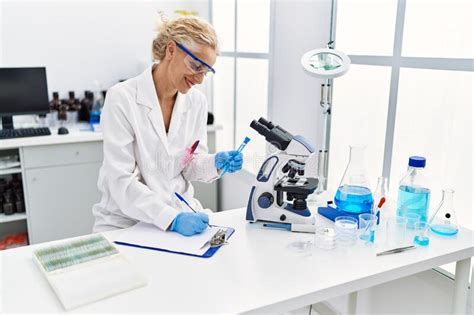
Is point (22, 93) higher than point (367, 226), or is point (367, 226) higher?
point (22, 93)

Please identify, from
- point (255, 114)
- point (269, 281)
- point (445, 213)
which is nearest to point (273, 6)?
point (255, 114)

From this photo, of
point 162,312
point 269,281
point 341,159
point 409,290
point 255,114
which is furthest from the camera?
point 255,114

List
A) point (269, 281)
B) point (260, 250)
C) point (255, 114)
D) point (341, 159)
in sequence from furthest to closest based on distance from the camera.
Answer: point (255, 114) → point (341, 159) → point (260, 250) → point (269, 281)

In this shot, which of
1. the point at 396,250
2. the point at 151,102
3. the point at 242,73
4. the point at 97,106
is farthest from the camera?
the point at 97,106

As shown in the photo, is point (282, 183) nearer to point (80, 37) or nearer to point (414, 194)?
point (414, 194)

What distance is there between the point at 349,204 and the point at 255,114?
1413 mm

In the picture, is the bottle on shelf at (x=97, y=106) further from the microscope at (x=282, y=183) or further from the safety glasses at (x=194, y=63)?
the microscope at (x=282, y=183)

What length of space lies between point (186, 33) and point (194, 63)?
4.5 inches

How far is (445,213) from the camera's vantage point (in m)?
1.52

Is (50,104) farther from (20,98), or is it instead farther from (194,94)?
(194,94)

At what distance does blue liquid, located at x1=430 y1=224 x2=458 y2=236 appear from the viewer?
148cm

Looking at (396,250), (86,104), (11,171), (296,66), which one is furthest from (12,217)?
(396,250)

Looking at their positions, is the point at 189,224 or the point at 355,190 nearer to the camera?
the point at 189,224

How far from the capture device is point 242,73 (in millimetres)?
3016
